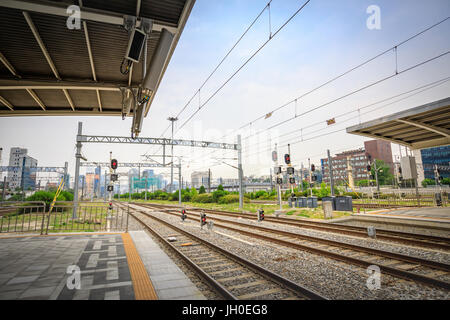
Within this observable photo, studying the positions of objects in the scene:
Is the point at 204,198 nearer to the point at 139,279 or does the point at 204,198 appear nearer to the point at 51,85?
the point at 51,85

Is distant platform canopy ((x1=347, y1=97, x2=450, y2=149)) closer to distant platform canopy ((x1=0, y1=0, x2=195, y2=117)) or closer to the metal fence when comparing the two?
distant platform canopy ((x1=0, y1=0, x2=195, y2=117))

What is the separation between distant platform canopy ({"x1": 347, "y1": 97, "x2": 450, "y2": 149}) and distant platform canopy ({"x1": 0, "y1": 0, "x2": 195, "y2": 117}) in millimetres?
12061

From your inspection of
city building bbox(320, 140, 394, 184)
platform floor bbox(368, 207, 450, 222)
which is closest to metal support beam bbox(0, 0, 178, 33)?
platform floor bbox(368, 207, 450, 222)

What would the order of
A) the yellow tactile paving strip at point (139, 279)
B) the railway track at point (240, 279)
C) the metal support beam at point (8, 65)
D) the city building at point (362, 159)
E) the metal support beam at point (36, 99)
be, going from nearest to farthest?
the yellow tactile paving strip at point (139, 279) → the railway track at point (240, 279) → the metal support beam at point (8, 65) → the metal support beam at point (36, 99) → the city building at point (362, 159)

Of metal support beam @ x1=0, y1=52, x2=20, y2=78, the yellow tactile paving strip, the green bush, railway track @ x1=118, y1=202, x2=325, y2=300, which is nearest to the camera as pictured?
the yellow tactile paving strip

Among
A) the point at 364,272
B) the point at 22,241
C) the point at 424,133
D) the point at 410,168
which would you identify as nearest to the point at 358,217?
the point at 410,168

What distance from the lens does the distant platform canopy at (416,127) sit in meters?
11.4

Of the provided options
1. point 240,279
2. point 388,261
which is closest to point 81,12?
point 240,279

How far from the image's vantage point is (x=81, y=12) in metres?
4.83

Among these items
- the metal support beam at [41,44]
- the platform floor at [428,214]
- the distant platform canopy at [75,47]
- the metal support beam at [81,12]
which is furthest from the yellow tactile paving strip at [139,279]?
the platform floor at [428,214]

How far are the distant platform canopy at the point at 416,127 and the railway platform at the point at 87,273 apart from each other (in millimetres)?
13100

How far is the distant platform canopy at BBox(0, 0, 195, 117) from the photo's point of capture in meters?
4.95

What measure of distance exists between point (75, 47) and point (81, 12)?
1.82m

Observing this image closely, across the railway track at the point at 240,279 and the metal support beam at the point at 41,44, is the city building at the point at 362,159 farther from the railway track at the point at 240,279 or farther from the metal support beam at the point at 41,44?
the metal support beam at the point at 41,44
